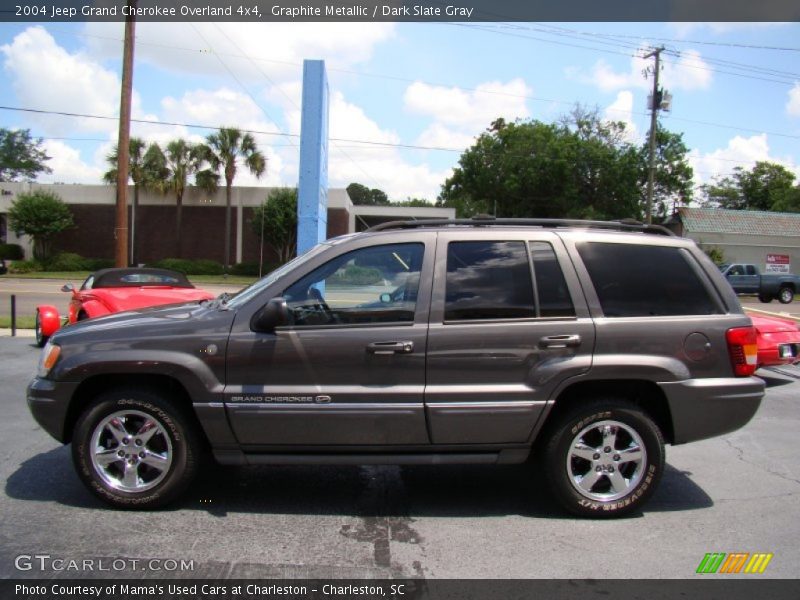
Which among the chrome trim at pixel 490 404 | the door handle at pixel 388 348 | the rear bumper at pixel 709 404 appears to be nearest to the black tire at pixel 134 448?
the door handle at pixel 388 348

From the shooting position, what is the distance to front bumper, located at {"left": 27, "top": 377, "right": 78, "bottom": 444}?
415 cm

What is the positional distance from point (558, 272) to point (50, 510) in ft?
12.1

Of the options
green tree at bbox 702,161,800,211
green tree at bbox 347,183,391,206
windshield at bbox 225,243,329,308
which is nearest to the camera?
windshield at bbox 225,243,329,308

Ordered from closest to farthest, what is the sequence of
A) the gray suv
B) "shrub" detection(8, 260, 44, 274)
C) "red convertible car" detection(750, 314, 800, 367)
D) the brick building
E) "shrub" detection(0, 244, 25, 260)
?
the gray suv, "red convertible car" detection(750, 314, 800, 367), "shrub" detection(8, 260, 44, 274), the brick building, "shrub" detection(0, 244, 25, 260)

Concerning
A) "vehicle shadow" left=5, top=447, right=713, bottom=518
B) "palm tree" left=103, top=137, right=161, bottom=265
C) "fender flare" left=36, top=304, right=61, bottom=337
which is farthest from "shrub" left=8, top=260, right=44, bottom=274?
"vehicle shadow" left=5, top=447, right=713, bottom=518

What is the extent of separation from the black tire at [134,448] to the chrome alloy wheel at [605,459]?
2.46 metres

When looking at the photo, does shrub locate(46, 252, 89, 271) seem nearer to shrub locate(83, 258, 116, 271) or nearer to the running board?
shrub locate(83, 258, 116, 271)

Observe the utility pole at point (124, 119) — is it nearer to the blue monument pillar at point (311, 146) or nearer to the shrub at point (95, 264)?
the blue monument pillar at point (311, 146)

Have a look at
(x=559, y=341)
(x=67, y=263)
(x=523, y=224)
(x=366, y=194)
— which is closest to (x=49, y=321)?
(x=523, y=224)

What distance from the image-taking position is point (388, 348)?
13.2ft

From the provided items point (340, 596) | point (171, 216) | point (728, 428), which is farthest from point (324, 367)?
point (171, 216)

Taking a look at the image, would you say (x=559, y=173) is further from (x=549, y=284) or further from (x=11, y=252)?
(x=549, y=284)

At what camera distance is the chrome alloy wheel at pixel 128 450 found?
414 centimetres

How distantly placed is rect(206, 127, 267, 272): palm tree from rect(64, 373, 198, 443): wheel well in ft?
124
